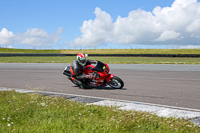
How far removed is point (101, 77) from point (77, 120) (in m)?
4.70

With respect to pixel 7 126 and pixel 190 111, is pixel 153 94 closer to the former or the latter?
pixel 190 111

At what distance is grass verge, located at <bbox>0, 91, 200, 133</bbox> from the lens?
4586mm

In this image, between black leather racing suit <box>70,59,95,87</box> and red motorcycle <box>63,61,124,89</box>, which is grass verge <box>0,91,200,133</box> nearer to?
red motorcycle <box>63,61,124,89</box>

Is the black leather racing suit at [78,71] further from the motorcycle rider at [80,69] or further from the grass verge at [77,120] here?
the grass verge at [77,120]

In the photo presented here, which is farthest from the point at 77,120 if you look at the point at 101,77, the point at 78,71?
the point at 78,71

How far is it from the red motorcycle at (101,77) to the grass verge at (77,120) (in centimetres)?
322

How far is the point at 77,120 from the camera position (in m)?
5.16

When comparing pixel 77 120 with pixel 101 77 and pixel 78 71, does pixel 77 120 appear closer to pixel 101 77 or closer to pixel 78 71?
pixel 101 77

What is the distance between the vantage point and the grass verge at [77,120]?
15.0 ft

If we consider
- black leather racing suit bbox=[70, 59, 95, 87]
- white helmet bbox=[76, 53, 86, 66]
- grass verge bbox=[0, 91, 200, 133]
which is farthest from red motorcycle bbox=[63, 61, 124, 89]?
grass verge bbox=[0, 91, 200, 133]

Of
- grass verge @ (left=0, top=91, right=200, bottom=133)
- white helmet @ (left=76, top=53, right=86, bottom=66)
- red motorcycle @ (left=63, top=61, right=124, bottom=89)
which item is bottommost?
grass verge @ (left=0, top=91, right=200, bottom=133)

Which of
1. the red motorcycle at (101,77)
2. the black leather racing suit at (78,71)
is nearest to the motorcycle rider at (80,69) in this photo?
the black leather racing suit at (78,71)

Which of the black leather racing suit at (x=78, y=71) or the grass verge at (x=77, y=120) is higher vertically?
the black leather racing suit at (x=78, y=71)

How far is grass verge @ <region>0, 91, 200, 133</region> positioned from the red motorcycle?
3.22 m
